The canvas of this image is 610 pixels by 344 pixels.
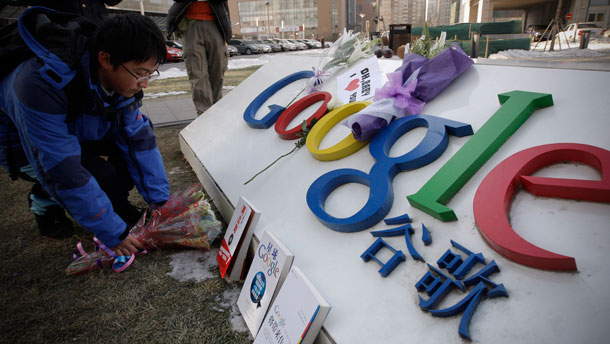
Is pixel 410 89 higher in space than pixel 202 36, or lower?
lower

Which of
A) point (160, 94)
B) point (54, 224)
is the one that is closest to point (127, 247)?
point (54, 224)

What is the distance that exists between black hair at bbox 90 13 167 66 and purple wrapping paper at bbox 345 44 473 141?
2.80ft

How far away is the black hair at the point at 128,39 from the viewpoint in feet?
4.37

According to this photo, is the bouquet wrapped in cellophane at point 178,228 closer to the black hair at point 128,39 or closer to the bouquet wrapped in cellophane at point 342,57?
the black hair at point 128,39

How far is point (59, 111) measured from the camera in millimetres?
1417

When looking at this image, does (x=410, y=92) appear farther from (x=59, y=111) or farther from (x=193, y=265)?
(x=59, y=111)

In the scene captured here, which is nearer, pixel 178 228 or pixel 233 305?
pixel 233 305

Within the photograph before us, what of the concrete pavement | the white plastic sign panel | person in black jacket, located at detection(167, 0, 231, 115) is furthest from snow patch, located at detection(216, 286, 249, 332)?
the concrete pavement

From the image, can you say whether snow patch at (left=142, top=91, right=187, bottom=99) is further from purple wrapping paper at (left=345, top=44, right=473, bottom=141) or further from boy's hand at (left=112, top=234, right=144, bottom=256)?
purple wrapping paper at (left=345, top=44, right=473, bottom=141)

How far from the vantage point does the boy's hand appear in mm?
1665

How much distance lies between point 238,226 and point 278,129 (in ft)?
2.40

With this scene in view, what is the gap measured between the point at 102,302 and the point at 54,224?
2.59 ft

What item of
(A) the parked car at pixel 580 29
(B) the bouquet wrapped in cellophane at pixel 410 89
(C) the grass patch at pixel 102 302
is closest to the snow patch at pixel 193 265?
(C) the grass patch at pixel 102 302

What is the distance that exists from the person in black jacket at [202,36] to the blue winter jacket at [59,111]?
167 centimetres
